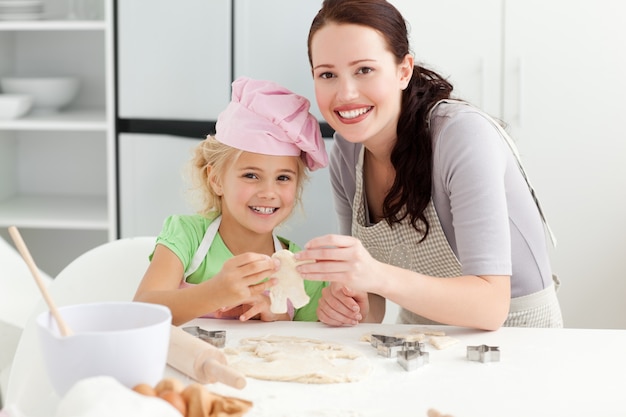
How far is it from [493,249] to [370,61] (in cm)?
41

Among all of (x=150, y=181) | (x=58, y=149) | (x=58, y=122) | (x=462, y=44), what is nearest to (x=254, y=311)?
(x=462, y=44)

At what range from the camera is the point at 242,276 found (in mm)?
1311

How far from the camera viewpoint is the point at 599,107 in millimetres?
2822

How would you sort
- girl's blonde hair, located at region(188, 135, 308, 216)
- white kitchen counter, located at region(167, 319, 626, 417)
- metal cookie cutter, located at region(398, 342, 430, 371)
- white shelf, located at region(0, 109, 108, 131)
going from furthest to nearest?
white shelf, located at region(0, 109, 108, 131) → girl's blonde hair, located at region(188, 135, 308, 216) → metal cookie cutter, located at region(398, 342, 430, 371) → white kitchen counter, located at region(167, 319, 626, 417)


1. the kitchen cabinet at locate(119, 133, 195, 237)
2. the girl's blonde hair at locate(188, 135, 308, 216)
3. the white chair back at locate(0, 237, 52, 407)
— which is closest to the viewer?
the girl's blonde hair at locate(188, 135, 308, 216)

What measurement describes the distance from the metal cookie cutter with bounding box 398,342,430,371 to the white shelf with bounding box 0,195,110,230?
2209 mm

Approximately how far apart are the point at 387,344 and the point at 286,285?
20 cm

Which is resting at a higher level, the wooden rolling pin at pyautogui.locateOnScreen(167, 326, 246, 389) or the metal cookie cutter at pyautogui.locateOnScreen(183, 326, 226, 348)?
the wooden rolling pin at pyautogui.locateOnScreen(167, 326, 246, 389)

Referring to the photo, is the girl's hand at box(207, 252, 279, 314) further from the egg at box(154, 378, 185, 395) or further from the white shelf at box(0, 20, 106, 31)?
the white shelf at box(0, 20, 106, 31)

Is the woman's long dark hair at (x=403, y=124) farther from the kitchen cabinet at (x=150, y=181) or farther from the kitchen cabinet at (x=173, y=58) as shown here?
the kitchen cabinet at (x=150, y=181)

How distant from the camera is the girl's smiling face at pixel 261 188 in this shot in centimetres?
164

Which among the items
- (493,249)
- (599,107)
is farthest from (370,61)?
(599,107)

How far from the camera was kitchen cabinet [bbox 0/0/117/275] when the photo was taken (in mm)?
3654

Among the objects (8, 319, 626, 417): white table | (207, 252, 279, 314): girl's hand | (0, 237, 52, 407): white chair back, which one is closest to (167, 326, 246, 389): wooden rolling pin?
(8, 319, 626, 417): white table
